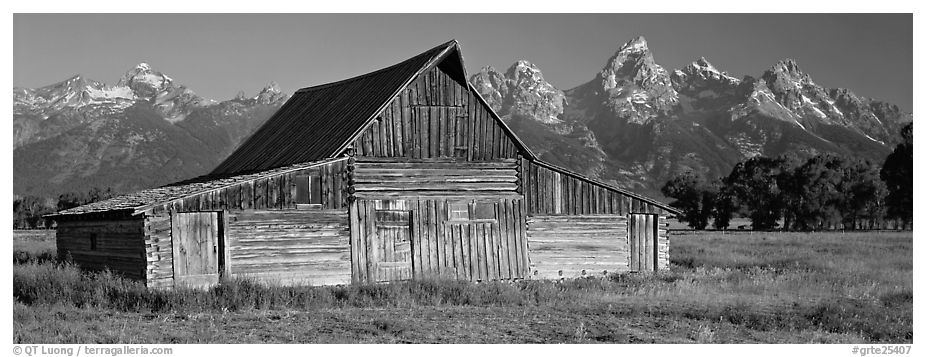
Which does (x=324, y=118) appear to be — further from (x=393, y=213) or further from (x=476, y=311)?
(x=476, y=311)

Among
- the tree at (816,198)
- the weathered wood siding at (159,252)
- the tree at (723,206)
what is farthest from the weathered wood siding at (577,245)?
the tree at (816,198)

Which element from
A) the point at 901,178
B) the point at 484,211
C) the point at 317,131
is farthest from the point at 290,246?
the point at 901,178

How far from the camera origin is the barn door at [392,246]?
26.4 metres

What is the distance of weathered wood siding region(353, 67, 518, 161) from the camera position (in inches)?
1062

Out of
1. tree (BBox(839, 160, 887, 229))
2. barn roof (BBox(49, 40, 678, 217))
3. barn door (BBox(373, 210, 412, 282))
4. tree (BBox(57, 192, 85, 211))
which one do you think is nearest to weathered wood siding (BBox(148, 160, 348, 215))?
barn roof (BBox(49, 40, 678, 217))

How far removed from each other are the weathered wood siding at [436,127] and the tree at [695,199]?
68423 mm

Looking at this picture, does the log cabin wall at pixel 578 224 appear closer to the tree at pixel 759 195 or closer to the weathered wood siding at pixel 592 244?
the weathered wood siding at pixel 592 244

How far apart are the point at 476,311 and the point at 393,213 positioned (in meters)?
6.63

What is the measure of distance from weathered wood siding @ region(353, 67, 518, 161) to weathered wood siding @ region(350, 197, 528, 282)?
1.31 metres

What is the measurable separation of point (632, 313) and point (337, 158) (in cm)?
920

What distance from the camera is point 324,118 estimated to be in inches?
1245

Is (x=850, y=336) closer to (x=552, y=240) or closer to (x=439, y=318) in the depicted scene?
(x=439, y=318)
